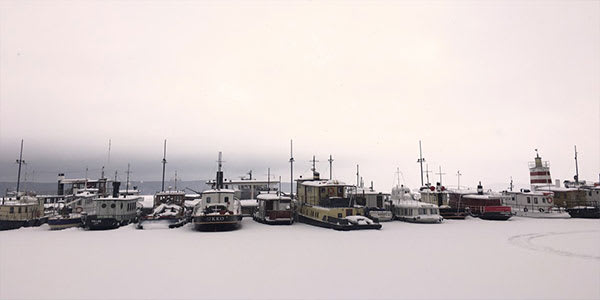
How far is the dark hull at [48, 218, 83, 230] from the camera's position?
3744cm

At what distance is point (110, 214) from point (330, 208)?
28291 mm

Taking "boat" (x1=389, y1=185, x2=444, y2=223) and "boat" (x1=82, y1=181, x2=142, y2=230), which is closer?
"boat" (x1=82, y1=181, x2=142, y2=230)

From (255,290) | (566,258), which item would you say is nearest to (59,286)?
(255,290)

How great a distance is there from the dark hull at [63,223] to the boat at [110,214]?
0.94 meters

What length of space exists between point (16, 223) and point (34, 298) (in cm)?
3578

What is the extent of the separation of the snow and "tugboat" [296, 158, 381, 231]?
747 cm

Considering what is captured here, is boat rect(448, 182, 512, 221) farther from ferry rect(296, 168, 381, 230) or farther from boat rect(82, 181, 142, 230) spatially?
boat rect(82, 181, 142, 230)

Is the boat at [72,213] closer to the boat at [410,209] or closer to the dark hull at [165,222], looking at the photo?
the dark hull at [165,222]

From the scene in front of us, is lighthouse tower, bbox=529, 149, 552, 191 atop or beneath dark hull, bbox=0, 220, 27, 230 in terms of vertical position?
atop

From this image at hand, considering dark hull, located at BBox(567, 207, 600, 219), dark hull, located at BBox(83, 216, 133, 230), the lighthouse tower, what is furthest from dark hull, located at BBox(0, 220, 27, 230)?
the lighthouse tower

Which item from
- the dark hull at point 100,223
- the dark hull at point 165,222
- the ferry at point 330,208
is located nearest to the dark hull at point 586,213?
the ferry at point 330,208

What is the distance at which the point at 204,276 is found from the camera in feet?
52.3

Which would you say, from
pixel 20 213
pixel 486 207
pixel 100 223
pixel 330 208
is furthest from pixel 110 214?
pixel 486 207

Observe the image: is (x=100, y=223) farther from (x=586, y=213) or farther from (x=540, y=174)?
(x=540, y=174)
